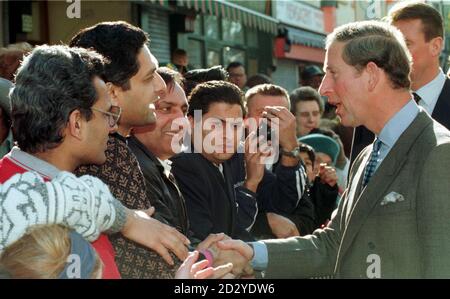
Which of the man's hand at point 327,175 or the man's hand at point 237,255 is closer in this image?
the man's hand at point 237,255

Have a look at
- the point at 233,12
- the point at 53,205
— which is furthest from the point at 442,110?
the point at 233,12

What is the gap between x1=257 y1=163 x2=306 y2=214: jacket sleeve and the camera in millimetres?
4734

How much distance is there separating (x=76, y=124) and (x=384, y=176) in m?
1.17

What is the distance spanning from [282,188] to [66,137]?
230cm

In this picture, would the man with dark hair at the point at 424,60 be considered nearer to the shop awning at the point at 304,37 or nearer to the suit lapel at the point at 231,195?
the suit lapel at the point at 231,195

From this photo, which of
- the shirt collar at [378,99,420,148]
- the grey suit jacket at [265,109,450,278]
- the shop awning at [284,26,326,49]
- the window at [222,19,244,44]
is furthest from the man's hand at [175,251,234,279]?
the shop awning at [284,26,326,49]

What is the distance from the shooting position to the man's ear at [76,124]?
8.62ft

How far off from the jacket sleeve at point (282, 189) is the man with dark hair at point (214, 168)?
1.41ft

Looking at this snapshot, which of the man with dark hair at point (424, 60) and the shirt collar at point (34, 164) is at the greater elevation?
the man with dark hair at point (424, 60)

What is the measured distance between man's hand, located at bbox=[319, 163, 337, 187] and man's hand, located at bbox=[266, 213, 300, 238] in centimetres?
85

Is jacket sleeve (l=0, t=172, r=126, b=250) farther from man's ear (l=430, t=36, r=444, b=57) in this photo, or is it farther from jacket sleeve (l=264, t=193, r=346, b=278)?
man's ear (l=430, t=36, r=444, b=57)

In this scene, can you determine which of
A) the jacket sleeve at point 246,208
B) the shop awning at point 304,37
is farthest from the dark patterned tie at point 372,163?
the shop awning at point 304,37
